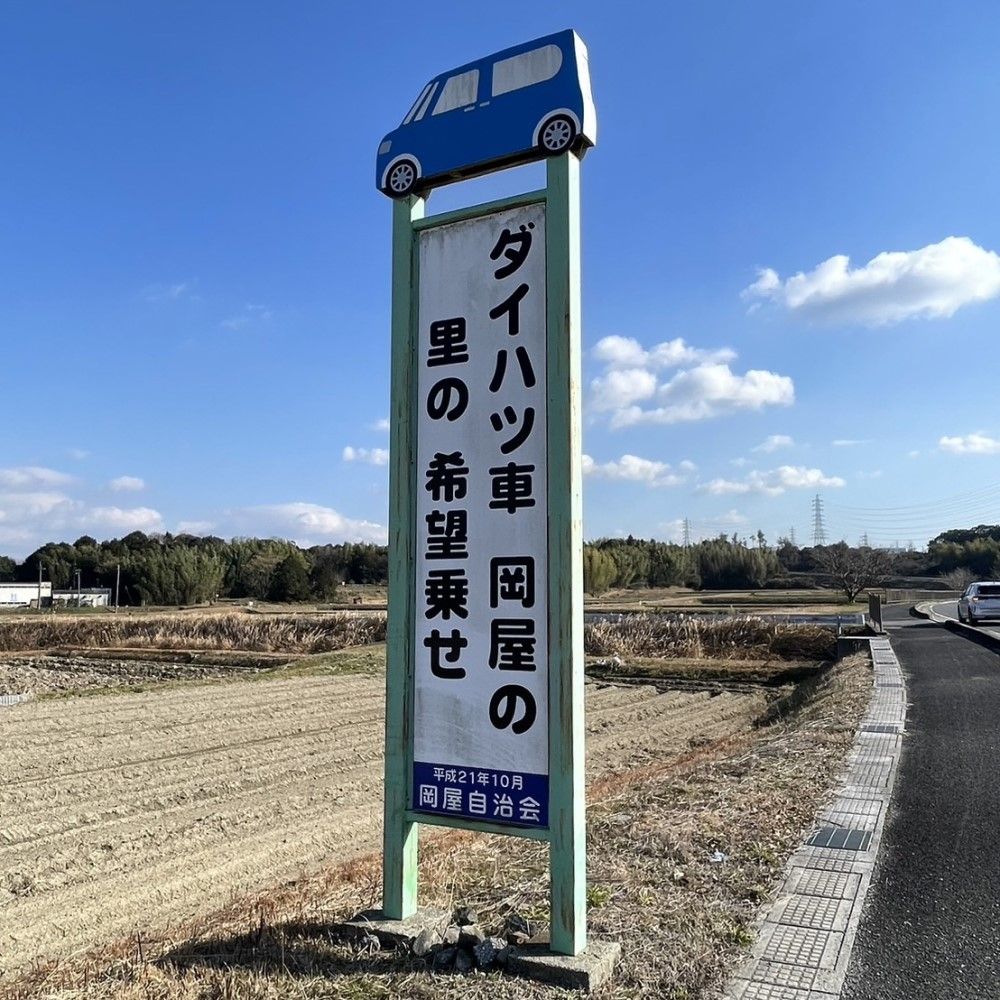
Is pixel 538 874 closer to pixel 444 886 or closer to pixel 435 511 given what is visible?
pixel 444 886

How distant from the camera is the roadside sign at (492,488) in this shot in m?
2.91

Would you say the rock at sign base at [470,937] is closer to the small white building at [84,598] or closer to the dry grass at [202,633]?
the dry grass at [202,633]

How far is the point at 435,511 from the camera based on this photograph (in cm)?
322

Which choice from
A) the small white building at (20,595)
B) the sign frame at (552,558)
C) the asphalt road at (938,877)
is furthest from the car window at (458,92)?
the small white building at (20,595)

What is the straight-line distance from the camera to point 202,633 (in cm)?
3123

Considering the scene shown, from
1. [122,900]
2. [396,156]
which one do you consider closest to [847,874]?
[396,156]

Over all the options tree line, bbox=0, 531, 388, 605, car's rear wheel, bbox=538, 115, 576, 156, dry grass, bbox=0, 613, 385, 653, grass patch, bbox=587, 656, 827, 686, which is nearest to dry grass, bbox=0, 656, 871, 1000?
car's rear wheel, bbox=538, 115, 576, 156

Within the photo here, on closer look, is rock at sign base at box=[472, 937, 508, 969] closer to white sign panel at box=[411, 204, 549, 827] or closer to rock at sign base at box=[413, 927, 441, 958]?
rock at sign base at box=[413, 927, 441, 958]

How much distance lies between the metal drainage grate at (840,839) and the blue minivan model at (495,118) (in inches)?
144

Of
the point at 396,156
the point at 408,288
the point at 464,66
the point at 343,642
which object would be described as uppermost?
the point at 464,66

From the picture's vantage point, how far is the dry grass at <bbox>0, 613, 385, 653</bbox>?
1140 inches

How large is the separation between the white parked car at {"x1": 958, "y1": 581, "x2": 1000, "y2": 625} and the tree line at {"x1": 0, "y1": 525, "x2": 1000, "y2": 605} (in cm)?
2531

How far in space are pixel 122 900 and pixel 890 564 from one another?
53.9 m

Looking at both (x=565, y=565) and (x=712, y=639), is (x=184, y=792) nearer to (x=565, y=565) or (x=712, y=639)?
(x=565, y=565)
